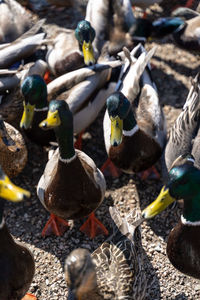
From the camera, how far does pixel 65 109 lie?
161 inches

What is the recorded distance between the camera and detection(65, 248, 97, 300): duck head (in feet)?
10.7

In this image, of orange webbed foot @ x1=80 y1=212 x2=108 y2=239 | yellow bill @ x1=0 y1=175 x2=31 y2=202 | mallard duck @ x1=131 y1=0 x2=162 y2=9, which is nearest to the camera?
yellow bill @ x1=0 y1=175 x2=31 y2=202

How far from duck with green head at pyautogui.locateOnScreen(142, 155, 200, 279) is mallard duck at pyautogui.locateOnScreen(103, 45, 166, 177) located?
70cm

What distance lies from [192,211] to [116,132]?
1049mm

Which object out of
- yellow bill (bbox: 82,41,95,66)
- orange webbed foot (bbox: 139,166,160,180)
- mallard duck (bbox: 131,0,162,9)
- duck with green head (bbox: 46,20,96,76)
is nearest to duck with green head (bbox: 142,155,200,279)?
orange webbed foot (bbox: 139,166,160,180)

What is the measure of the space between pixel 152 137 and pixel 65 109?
110 cm

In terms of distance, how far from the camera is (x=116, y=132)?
4.43 meters

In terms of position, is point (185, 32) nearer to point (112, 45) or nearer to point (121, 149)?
point (112, 45)

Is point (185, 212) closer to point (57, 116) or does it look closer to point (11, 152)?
point (57, 116)

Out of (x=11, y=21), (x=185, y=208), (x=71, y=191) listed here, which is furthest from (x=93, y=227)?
(x=11, y=21)

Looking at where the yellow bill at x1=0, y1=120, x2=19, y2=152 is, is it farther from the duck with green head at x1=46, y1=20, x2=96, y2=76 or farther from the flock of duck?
the duck with green head at x1=46, y1=20, x2=96, y2=76

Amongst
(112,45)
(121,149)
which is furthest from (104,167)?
(112,45)

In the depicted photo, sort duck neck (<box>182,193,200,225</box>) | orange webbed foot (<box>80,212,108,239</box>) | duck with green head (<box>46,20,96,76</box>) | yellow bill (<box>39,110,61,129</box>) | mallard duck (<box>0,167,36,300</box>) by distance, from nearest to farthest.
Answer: mallard duck (<box>0,167,36,300</box>) < duck neck (<box>182,193,200,225</box>) < yellow bill (<box>39,110,61,129</box>) < orange webbed foot (<box>80,212,108,239</box>) < duck with green head (<box>46,20,96,76</box>)

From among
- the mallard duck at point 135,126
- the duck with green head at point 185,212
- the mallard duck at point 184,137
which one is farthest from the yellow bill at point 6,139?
the duck with green head at point 185,212
